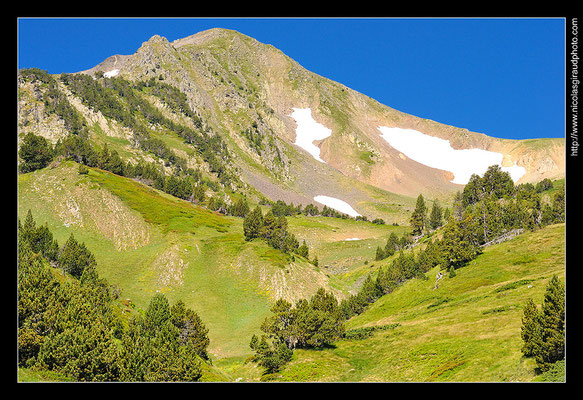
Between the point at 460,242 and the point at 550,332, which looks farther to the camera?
the point at 460,242

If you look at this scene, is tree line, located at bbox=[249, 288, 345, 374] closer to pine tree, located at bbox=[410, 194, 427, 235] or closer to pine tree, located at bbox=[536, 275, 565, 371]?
pine tree, located at bbox=[536, 275, 565, 371]

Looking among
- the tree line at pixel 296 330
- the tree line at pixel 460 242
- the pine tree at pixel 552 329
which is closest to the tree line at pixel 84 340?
the tree line at pixel 296 330

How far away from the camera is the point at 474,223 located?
80.2 metres

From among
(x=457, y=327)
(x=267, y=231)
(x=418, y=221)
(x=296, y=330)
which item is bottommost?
(x=296, y=330)

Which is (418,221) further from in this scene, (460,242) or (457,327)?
(457,327)

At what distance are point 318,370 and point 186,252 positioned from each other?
50971 mm

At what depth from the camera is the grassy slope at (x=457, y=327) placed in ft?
120

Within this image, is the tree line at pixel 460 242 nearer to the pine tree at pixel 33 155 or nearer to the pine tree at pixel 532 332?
the pine tree at pixel 532 332

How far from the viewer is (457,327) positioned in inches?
1861

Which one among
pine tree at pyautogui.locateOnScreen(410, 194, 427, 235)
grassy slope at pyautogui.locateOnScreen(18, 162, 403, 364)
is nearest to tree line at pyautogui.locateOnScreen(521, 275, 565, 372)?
grassy slope at pyautogui.locateOnScreen(18, 162, 403, 364)

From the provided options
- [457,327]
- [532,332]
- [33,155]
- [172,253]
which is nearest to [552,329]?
[532,332]

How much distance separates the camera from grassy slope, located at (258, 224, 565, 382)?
36.7 meters
